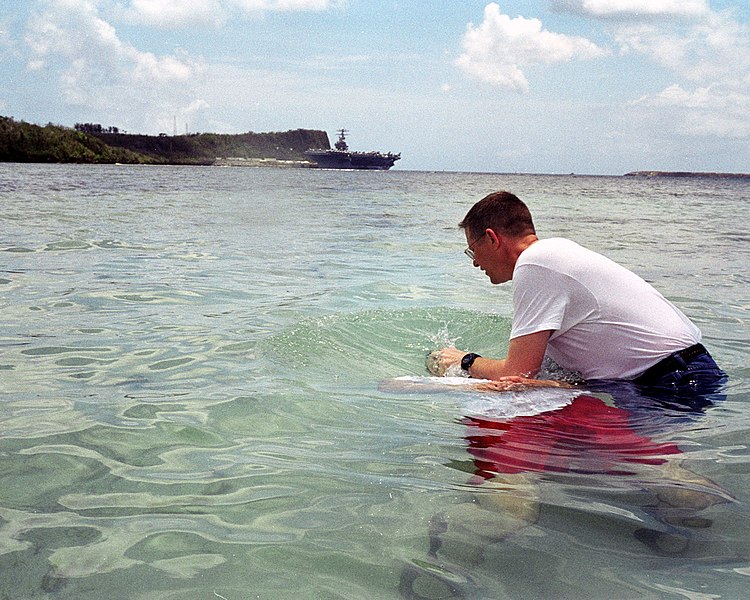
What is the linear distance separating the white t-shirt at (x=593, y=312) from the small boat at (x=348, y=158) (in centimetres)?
15246

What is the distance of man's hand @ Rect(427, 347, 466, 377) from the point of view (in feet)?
15.6

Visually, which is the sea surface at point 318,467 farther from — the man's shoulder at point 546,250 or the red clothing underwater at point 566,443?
the man's shoulder at point 546,250

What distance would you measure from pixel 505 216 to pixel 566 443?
4.28 ft

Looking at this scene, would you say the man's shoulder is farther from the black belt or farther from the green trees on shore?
the green trees on shore

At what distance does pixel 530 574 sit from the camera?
2.38m

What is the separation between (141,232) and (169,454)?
37.7 feet

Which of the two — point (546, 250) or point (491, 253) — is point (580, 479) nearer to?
point (546, 250)

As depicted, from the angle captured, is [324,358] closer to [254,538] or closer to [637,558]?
[254,538]

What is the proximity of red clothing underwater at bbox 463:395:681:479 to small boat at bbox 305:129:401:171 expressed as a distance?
15278 cm

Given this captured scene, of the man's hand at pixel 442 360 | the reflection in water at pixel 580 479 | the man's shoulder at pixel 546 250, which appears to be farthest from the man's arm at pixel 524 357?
the man's hand at pixel 442 360

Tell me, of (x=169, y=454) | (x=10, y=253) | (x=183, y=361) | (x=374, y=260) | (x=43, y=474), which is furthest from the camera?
(x=374, y=260)

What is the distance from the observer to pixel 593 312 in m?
3.86

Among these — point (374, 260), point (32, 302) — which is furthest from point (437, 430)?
point (374, 260)

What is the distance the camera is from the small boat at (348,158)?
154500mm
